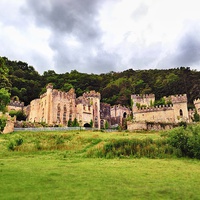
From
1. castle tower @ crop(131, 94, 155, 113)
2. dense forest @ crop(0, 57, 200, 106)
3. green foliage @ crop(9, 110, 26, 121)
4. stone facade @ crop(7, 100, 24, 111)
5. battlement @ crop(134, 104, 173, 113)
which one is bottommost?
green foliage @ crop(9, 110, 26, 121)

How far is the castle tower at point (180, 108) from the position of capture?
207 ft

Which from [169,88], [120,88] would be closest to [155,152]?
[169,88]

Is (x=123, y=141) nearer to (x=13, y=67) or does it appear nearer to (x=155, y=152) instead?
(x=155, y=152)

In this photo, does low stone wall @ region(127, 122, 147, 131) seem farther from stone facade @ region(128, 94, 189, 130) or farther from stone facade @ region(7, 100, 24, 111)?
stone facade @ region(7, 100, 24, 111)

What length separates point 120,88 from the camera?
93062 millimetres

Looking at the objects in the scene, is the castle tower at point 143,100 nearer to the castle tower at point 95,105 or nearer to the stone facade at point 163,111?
the stone facade at point 163,111

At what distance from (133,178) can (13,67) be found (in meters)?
87.5

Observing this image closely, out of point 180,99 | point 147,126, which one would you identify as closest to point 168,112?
point 180,99

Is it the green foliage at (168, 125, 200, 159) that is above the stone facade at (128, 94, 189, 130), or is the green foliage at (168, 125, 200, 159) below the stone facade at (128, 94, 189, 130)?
below

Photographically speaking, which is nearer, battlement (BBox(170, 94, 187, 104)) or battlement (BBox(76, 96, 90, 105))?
battlement (BBox(170, 94, 187, 104))

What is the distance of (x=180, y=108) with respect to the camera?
63719mm

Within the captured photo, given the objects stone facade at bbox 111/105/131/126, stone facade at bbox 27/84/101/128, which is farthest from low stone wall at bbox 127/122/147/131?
stone facade at bbox 111/105/131/126

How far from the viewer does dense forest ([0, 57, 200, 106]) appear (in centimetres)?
8088

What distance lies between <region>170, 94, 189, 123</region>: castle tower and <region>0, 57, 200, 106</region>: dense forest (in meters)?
13.1
